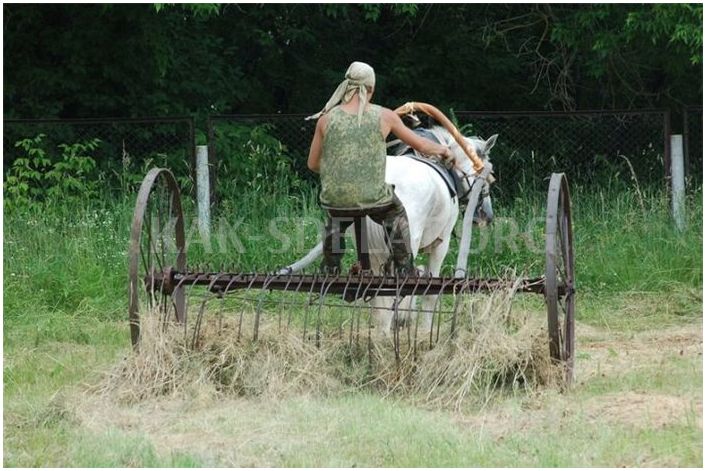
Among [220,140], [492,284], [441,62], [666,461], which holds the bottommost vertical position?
[666,461]

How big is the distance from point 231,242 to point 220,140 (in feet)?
11.0

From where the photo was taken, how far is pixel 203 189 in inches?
501

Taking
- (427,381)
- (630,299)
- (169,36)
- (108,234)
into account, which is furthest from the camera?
(169,36)

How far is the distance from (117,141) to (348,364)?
8.73 meters

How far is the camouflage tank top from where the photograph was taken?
25.4ft

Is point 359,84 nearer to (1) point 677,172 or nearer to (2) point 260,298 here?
(2) point 260,298

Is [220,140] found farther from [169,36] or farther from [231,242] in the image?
[231,242]

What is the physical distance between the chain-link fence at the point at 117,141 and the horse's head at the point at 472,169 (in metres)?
5.23

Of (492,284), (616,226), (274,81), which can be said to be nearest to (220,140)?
(274,81)

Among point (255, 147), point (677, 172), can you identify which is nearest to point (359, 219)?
point (677, 172)

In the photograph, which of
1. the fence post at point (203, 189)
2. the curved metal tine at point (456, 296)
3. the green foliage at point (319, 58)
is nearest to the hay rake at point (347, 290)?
the curved metal tine at point (456, 296)

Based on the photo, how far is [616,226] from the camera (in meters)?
12.0

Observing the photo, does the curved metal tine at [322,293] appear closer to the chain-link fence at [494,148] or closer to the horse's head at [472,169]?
the horse's head at [472,169]

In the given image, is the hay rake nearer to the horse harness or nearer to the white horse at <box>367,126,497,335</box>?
the white horse at <box>367,126,497,335</box>
